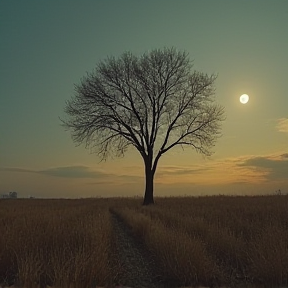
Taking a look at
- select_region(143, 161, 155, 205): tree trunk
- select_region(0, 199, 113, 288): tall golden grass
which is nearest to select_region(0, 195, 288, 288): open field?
select_region(0, 199, 113, 288): tall golden grass

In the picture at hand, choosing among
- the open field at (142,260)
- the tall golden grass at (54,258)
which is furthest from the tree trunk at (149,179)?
the open field at (142,260)

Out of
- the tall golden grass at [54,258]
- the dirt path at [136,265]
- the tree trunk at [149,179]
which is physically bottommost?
the dirt path at [136,265]

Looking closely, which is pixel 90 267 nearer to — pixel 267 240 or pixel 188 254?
→ pixel 188 254

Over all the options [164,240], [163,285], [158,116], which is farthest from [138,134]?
[163,285]

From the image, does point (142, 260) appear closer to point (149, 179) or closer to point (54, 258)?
point (54, 258)

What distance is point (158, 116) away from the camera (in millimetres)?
34469

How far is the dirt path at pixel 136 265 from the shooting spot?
21.8 ft

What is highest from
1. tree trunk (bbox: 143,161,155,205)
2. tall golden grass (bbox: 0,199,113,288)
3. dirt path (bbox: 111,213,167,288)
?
tree trunk (bbox: 143,161,155,205)

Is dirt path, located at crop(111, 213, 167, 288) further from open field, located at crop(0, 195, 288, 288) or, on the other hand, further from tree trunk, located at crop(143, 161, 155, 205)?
tree trunk, located at crop(143, 161, 155, 205)

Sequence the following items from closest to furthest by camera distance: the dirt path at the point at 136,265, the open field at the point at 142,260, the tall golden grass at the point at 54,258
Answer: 1. the tall golden grass at the point at 54,258
2. the open field at the point at 142,260
3. the dirt path at the point at 136,265

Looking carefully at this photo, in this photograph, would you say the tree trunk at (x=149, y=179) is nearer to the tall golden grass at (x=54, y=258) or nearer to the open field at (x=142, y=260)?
the tall golden grass at (x=54, y=258)

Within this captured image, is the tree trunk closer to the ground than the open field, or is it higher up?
higher up

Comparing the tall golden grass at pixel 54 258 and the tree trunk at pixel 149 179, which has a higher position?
the tree trunk at pixel 149 179

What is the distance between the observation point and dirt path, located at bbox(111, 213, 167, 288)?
21.8 feet
